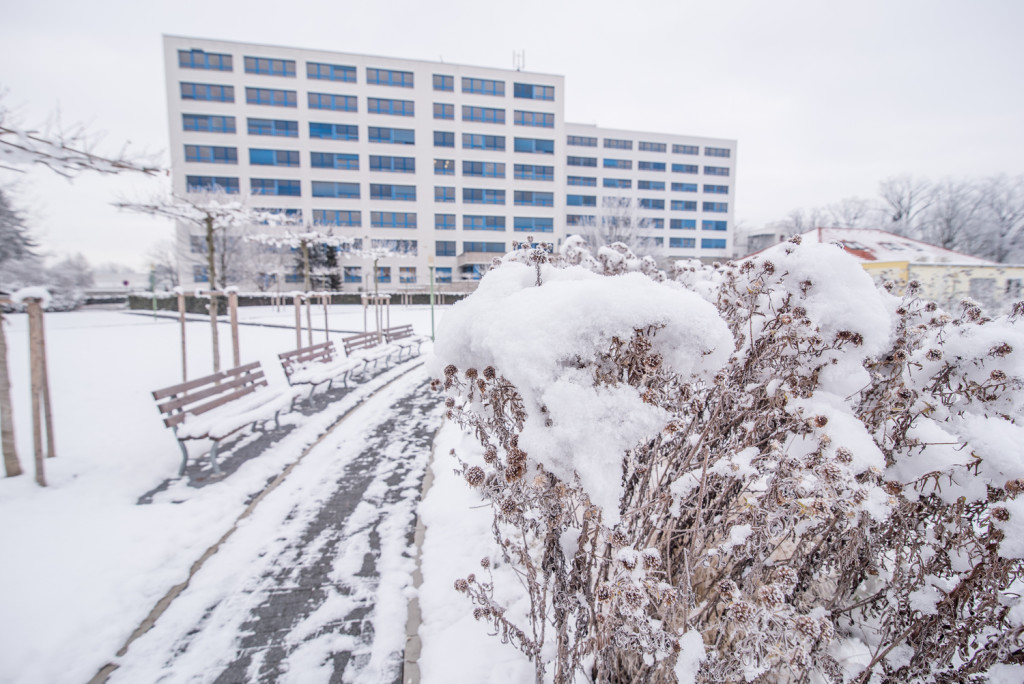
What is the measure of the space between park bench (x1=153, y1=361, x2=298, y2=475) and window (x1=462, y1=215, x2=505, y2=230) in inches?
1541

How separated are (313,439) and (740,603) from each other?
573cm

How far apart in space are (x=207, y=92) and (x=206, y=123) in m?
2.84

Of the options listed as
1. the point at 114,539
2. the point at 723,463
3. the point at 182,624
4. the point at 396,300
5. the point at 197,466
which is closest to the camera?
the point at 723,463

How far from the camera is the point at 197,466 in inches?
193

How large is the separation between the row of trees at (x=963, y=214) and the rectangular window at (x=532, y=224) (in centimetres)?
3265

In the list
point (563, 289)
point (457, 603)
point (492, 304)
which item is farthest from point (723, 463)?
point (457, 603)

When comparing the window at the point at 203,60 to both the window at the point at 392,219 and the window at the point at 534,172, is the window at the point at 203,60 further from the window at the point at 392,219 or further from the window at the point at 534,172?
the window at the point at 534,172

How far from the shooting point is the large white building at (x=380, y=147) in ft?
123

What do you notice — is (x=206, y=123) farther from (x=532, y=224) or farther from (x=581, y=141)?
(x=581, y=141)

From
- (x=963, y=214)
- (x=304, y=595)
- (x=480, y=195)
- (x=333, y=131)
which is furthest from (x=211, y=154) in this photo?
(x=963, y=214)

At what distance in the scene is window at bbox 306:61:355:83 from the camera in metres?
39.2

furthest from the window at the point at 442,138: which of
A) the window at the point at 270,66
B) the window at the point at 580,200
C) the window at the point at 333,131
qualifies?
the window at the point at 580,200

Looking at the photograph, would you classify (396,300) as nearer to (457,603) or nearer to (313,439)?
(313,439)

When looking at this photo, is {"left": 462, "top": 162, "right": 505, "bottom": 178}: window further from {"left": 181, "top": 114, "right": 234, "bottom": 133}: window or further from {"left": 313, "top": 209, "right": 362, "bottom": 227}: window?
{"left": 181, "top": 114, "right": 234, "bottom": 133}: window
